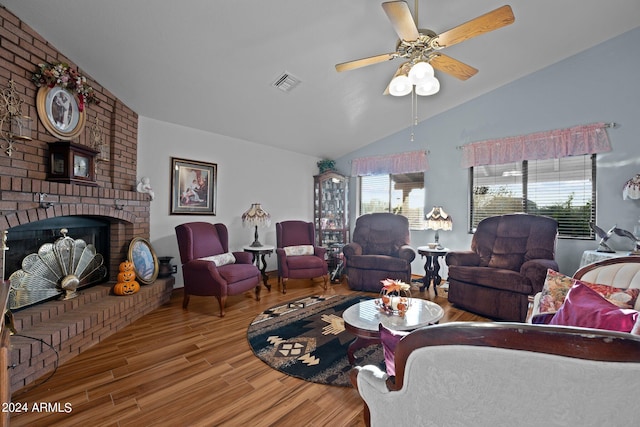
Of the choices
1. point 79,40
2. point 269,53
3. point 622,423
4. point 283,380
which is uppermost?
point 269,53

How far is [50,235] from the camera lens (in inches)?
97.9

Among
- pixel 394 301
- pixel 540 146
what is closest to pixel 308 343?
pixel 394 301

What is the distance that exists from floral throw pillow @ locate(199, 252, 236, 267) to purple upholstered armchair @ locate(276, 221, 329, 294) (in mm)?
656

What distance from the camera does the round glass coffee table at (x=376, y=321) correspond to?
1.86 metres

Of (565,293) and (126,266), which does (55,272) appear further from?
(565,293)

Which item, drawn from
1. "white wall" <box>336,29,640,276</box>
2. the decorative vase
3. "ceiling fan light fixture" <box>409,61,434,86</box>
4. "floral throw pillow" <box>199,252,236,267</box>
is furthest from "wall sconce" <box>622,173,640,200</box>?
the decorative vase

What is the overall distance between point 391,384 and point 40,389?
7.28ft

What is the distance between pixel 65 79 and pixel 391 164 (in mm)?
4444

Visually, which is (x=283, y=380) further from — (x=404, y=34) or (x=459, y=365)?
(x=404, y=34)

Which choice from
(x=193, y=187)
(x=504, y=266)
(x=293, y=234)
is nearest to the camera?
(x=504, y=266)

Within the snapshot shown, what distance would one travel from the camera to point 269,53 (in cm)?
280

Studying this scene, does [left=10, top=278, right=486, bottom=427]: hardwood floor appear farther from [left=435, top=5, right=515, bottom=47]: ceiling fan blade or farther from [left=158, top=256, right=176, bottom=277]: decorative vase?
[left=435, top=5, right=515, bottom=47]: ceiling fan blade

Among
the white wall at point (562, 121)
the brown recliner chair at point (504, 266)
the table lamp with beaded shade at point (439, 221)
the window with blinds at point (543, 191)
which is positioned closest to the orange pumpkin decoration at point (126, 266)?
the brown recliner chair at point (504, 266)

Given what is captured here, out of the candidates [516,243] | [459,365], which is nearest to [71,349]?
[459,365]
